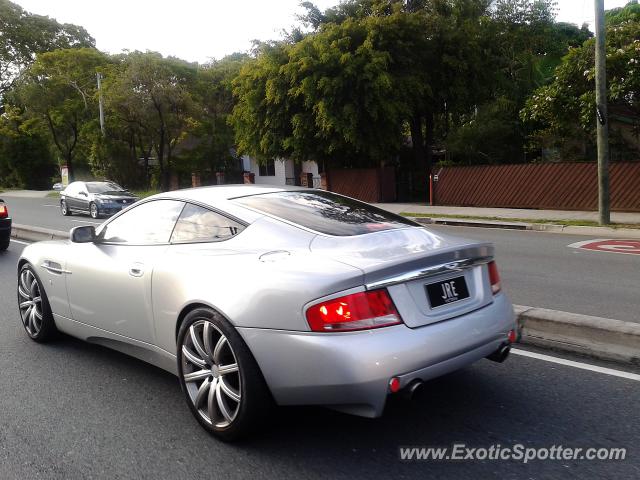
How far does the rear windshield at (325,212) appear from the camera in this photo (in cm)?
390

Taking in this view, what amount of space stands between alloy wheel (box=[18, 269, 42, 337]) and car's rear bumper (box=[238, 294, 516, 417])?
3092mm

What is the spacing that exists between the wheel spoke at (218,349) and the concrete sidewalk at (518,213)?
14165 millimetres

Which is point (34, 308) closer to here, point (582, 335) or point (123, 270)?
point (123, 270)

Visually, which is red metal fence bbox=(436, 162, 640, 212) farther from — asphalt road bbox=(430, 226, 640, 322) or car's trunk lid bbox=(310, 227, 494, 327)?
car's trunk lid bbox=(310, 227, 494, 327)

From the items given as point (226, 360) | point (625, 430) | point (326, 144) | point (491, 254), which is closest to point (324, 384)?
point (226, 360)

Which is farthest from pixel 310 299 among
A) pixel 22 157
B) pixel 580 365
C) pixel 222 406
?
pixel 22 157

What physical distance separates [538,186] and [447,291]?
57.8 ft

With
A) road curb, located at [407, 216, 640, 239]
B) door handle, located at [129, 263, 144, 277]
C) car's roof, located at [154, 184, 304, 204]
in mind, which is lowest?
road curb, located at [407, 216, 640, 239]

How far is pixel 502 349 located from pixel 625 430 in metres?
0.79

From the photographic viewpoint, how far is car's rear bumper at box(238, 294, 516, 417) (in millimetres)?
3051

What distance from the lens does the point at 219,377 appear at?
3531 mm

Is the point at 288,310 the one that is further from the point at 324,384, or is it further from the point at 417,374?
the point at 417,374

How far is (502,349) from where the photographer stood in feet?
12.1

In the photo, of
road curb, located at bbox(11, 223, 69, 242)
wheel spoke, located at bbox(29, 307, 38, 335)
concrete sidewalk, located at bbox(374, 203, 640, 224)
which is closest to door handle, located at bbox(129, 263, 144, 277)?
wheel spoke, located at bbox(29, 307, 38, 335)
